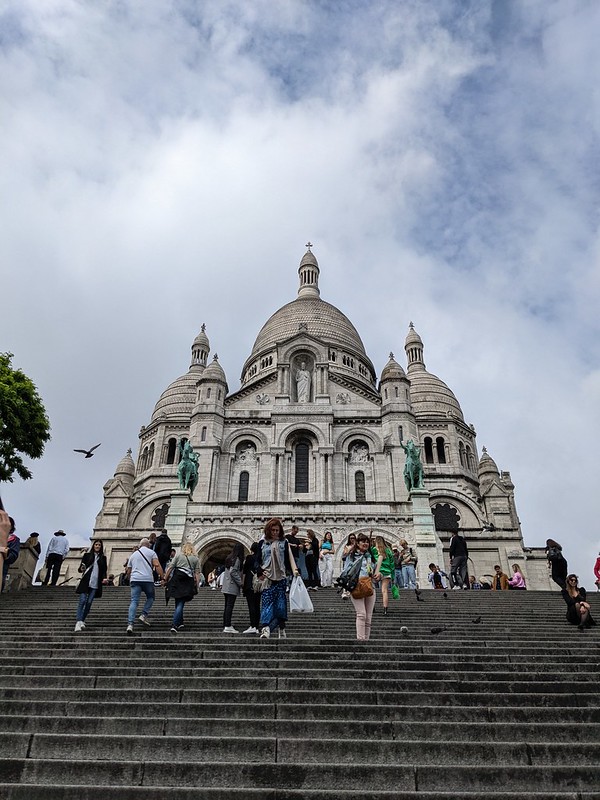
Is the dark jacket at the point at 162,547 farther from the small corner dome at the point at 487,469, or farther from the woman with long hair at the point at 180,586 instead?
A: the small corner dome at the point at 487,469

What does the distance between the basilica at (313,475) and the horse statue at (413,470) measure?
24 centimetres

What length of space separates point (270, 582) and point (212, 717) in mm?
3172

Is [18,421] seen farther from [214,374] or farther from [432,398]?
[432,398]

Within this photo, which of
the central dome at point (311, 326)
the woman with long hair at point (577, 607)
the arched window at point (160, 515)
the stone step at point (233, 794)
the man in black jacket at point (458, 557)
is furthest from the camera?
the central dome at point (311, 326)

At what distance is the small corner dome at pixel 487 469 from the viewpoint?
4128 centimetres

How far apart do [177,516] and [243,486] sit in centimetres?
A: 485

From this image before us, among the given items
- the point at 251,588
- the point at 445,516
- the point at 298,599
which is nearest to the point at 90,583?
the point at 251,588

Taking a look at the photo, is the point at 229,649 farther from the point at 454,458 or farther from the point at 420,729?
the point at 454,458

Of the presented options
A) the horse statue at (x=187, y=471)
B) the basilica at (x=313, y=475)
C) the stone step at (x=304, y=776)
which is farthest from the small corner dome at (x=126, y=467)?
the stone step at (x=304, y=776)

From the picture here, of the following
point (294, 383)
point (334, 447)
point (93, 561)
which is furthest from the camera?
point (294, 383)

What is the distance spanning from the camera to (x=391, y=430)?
1299 inches

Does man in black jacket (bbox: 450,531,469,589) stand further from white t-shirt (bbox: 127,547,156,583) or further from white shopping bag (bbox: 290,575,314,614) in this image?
white t-shirt (bbox: 127,547,156,583)

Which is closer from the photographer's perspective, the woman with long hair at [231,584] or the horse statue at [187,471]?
the woman with long hair at [231,584]

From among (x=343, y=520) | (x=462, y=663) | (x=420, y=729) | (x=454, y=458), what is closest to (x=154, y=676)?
(x=420, y=729)
